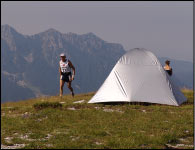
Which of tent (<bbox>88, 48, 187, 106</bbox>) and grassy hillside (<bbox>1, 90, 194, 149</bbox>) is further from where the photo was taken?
tent (<bbox>88, 48, 187, 106</bbox>)

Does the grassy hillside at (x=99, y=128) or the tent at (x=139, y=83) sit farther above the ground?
the tent at (x=139, y=83)

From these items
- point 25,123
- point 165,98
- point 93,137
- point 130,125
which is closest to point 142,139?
point 93,137

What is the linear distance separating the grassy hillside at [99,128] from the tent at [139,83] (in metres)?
1.83

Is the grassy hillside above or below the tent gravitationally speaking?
below

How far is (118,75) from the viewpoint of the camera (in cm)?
2041

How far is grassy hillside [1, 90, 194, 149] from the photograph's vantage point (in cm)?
911

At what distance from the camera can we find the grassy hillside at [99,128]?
29.9ft

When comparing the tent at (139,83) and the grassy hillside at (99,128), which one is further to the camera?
the tent at (139,83)

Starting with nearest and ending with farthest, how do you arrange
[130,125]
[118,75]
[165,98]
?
1. [130,125]
2. [165,98]
3. [118,75]

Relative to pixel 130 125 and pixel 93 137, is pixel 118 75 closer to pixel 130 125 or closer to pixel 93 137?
pixel 130 125

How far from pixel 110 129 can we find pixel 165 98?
8.57 m

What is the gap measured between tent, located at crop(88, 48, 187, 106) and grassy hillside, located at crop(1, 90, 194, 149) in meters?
1.83

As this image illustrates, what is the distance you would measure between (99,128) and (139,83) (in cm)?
862

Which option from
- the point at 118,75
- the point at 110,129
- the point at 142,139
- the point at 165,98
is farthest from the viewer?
the point at 118,75
